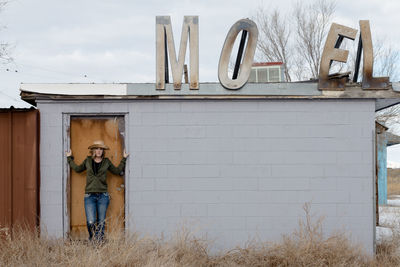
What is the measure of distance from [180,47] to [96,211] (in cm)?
288

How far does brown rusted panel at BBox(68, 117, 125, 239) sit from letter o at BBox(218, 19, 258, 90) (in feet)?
5.98

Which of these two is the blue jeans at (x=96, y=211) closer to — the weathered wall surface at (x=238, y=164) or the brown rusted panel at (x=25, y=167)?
the weathered wall surface at (x=238, y=164)

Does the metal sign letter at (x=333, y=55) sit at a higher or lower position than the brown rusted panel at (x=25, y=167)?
higher

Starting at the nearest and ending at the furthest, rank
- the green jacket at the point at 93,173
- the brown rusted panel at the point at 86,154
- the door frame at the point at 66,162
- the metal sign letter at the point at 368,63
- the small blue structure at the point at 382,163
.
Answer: the green jacket at the point at 93,173, the metal sign letter at the point at 368,63, the door frame at the point at 66,162, the brown rusted panel at the point at 86,154, the small blue structure at the point at 382,163

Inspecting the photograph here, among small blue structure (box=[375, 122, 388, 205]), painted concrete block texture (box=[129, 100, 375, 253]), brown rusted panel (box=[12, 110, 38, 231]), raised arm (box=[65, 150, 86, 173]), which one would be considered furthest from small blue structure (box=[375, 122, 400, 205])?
brown rusted panel (box=[12, 110, 38, 231])

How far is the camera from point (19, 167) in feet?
23.5

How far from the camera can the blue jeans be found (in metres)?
7.05

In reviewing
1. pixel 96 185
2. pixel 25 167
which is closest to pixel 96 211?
pixel 96 185

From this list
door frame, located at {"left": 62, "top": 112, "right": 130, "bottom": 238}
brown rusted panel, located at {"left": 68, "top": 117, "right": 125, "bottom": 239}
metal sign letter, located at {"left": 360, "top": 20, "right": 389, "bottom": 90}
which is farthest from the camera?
brown rusted panel, located at {"left": 68, "top": 117, "right": 125, "bottom": 239}

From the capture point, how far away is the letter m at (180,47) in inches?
281

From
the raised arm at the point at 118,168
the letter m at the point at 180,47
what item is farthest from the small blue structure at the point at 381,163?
the raised arm at the point at 118,168

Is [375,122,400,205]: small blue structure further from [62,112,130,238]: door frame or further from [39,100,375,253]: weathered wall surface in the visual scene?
[62,112,130,238]: door frame

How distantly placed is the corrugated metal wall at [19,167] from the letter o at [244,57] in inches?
119

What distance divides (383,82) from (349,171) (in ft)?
4.95
